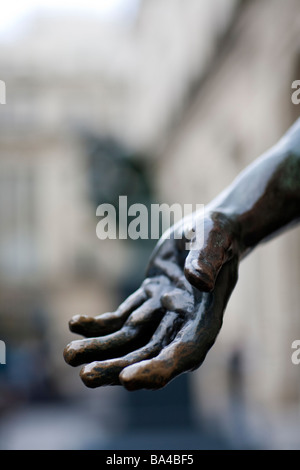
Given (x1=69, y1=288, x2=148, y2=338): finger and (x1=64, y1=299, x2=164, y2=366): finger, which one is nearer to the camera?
(x1=64, y1=299, x2=164, y2=366): finger

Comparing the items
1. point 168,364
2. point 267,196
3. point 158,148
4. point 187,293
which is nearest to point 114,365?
point 168,364

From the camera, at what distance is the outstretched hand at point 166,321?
148 cm

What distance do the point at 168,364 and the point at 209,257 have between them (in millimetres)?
266

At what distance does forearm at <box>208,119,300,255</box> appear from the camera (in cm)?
194

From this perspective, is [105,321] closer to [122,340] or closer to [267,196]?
[122,340]

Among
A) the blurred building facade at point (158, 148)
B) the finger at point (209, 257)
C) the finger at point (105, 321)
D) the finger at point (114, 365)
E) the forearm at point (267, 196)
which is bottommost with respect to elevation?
the finger at point (114, 365)

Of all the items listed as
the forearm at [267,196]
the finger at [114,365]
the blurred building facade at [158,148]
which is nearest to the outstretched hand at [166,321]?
the finger at [114,365]

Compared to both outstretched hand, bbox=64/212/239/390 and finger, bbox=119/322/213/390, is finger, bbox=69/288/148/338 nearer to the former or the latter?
outstretched hand, bbox=64/212/239/390

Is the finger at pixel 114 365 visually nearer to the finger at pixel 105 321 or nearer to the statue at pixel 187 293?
the statue at pixel 187 293

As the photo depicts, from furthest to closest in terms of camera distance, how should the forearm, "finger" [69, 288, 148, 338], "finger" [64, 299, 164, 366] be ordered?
the forearm < "finger" [69, 288, 148, 338] < "finger" [64, 299, 164, 366]

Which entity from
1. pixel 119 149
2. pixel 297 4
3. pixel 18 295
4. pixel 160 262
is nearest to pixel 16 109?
pixel 18 295

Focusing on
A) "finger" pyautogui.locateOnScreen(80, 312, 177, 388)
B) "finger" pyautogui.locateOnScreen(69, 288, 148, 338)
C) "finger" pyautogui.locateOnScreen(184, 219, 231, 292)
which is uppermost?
"finger" pyautogui.locateOnScreen(184, 219, 231, 292)

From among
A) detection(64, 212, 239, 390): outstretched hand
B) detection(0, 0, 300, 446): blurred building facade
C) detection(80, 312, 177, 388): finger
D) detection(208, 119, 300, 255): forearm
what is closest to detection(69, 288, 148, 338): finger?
detection(64, 212, 239, 390): outstretched hand

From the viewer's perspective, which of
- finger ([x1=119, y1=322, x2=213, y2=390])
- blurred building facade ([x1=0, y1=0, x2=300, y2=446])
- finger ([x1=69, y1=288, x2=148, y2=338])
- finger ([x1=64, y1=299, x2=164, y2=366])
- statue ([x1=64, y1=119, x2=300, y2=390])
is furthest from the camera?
blurred building facade ([x1=0, y1=0, x2=300, y2=446])
